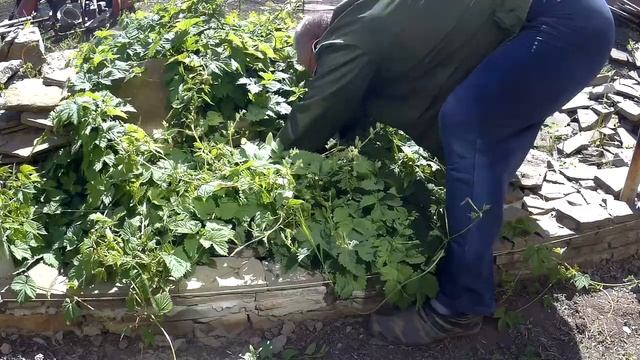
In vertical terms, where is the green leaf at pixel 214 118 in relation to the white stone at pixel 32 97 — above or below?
below

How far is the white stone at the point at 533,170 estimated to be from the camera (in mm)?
3523

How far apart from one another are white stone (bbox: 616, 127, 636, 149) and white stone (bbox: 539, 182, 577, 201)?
2.43 feet

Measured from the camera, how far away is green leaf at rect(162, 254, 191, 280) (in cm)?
268

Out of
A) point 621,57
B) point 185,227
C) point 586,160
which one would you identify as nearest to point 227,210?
point 185,227

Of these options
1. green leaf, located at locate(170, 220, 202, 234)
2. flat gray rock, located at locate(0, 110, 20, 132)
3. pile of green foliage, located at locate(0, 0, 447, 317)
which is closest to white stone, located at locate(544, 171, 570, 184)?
pile of green foliage, located at locate(0, 0, 447, 317)

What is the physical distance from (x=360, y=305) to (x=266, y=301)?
41 cm

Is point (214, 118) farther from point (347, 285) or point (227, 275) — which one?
point (347, 285)

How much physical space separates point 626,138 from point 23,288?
3.41m

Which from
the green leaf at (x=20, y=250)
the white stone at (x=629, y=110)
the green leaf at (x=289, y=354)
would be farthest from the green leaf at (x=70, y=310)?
the white stone at (x=629, y=110)

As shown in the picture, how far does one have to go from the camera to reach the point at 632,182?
11.2 feet

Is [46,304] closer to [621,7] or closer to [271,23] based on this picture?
[271,23]

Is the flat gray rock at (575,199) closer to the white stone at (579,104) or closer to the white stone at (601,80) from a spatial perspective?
the white stone at (579,104)

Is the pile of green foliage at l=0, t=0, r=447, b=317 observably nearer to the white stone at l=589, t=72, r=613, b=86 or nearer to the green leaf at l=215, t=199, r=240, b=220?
the green leaf at l=215, t=199, r=240, b=220

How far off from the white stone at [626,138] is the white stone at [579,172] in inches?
16.3
